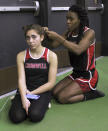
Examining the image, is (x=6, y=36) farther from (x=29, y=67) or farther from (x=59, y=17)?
(x=59, y=17)

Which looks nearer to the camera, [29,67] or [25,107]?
[25,107]

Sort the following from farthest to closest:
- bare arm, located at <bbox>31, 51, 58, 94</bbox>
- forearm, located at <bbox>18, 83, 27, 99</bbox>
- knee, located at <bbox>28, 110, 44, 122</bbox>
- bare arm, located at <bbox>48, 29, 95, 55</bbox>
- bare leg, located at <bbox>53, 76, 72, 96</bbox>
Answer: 1. bare leg, located at <bbox>53, 76, 72, 96</bbox>
2. bare arm, located at <bbox>48, 29, 95, 55</bbox>
3. bare arm, located at <bbox>31, 51, 58, 94</bbox>
4. forearm, located at <bbox>18, 83, 27, 99</bbox>
5. knee, located at <bbox>28, 110, 44, 122</bbox>

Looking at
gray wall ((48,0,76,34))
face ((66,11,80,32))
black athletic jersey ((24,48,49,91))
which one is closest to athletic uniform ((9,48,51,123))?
black athletic jersey ((24,48,49,91))

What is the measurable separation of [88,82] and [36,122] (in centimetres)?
77

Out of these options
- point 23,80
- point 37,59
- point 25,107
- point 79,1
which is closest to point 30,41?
point 37,59

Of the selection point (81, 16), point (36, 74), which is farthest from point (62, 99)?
point (81, 16)

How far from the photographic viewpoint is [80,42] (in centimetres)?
243

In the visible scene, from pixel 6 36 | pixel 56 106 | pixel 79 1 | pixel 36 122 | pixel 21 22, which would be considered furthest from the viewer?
pixel 79 1

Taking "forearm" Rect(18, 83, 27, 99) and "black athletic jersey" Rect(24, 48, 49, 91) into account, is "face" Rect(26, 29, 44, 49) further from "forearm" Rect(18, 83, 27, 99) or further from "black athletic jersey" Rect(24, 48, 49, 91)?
"forearm" Rect(18, 83, 27, 99)

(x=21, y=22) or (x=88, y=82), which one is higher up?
(x=21, y=22)

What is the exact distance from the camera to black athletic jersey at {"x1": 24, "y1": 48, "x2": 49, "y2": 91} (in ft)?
7.40

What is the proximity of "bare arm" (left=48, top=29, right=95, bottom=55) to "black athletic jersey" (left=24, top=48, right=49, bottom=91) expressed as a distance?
173mm

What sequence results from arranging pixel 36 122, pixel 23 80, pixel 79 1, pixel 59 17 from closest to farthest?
1. pixel 36 122
2. pixel 23 80
3. pixel 59 17
4. pixel 79 1

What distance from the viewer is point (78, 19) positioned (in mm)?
2504
